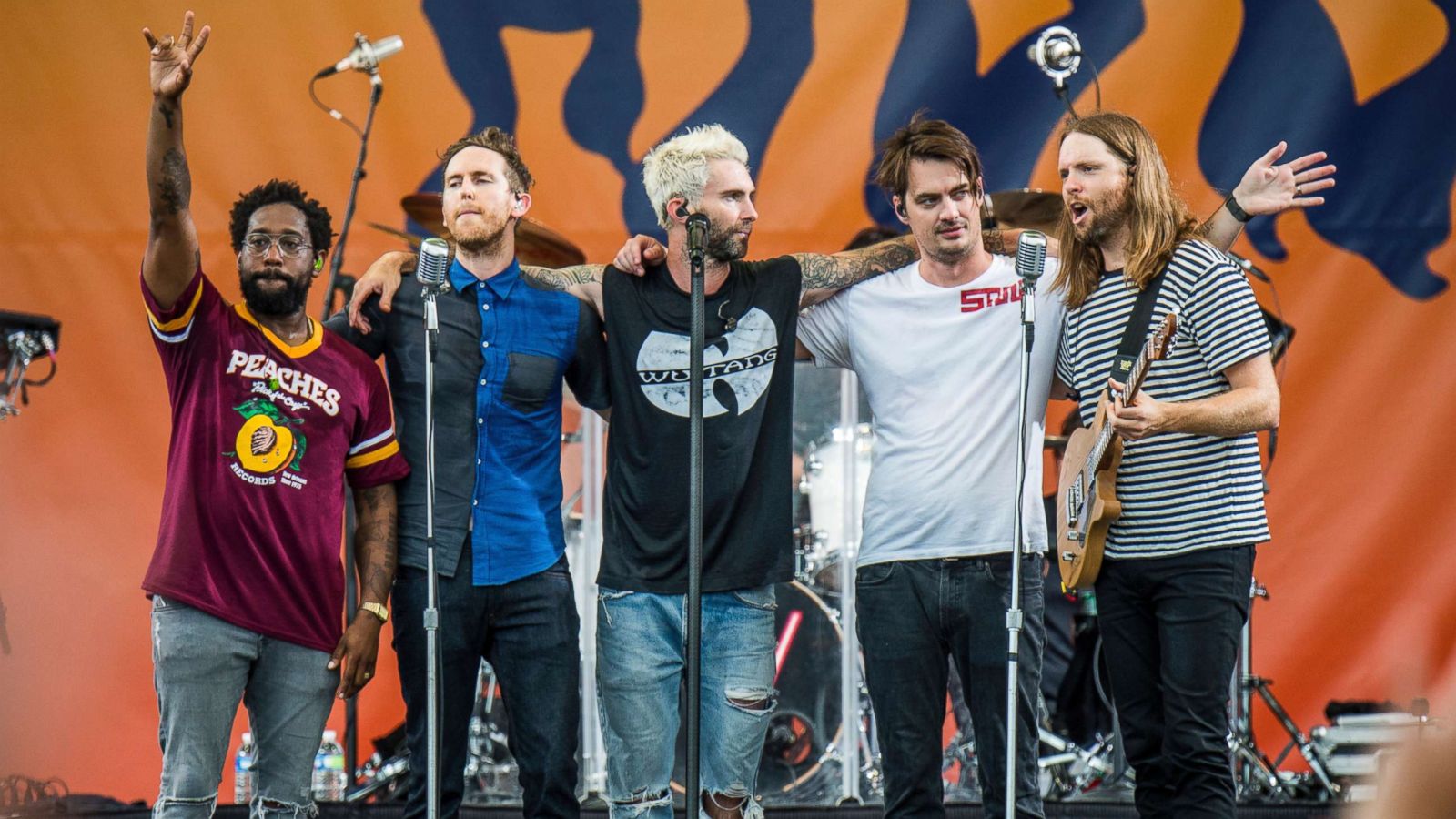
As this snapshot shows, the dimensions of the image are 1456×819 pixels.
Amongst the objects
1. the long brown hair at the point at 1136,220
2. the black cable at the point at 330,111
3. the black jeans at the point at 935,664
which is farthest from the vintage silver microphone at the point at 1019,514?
the black cable at the point at 330,111

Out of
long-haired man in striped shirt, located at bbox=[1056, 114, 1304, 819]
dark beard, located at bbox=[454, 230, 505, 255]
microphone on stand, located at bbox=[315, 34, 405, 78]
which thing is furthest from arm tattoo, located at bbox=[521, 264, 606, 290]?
microphone on stand, located at bbox=[315, 34, 405, 78]

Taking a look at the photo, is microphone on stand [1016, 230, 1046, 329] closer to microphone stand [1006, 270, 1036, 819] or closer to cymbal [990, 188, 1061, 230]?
microphone stand [1006, 270, 1036, 819]

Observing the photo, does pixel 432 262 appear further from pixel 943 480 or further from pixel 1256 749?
pixel 1256 749

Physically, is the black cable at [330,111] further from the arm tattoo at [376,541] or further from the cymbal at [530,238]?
the arm tattoo at [376,541]

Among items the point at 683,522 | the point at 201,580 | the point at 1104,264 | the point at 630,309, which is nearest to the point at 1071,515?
the point at 1104,264

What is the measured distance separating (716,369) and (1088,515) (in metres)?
0.90

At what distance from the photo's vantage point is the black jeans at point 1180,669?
3094 millimetres

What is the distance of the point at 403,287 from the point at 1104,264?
5.56 ft

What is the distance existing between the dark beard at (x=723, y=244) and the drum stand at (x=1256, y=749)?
254cm

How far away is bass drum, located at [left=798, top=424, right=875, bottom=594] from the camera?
219 inches

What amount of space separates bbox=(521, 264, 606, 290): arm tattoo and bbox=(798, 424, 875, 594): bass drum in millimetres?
2035

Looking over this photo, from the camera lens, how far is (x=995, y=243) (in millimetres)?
3668

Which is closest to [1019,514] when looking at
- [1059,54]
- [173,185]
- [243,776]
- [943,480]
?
[943,480]

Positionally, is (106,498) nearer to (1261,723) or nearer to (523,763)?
(523,763)
